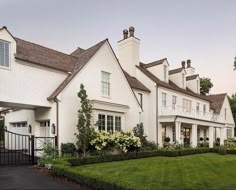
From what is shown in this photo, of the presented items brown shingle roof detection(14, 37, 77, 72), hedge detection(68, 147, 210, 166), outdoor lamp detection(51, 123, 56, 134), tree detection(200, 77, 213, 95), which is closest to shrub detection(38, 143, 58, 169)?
hedge detection(68, 147, 210, 166)

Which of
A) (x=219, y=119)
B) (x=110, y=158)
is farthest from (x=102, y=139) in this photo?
(x=219, y=119)

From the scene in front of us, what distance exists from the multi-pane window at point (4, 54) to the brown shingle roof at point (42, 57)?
52 cm

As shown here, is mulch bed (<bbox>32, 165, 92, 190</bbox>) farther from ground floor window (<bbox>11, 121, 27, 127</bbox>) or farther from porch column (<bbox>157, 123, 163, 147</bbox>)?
porch column (<bbox>157, 123, 163, 147</bbox>)

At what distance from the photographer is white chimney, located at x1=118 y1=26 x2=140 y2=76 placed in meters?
26.9

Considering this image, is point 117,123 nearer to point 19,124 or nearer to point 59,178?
point 19,124

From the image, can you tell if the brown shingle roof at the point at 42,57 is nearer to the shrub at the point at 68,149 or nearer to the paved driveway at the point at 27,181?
the shrub at the point at 68,149

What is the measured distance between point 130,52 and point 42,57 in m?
12.5

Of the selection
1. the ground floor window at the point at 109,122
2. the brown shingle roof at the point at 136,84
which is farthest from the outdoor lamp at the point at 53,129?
the brown shingle roof at the point at 136,84

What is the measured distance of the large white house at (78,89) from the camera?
14734mm

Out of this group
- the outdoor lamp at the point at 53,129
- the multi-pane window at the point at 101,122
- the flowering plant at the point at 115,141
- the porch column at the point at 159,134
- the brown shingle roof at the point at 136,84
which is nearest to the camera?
the outdoor lamp at the point at 53,129

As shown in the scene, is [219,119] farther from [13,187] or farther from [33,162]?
[13,187]

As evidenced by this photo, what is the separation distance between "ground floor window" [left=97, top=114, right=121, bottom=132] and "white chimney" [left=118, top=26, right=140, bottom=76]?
8.68 m

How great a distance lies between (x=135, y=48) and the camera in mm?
27203

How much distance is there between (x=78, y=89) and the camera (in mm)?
17016
